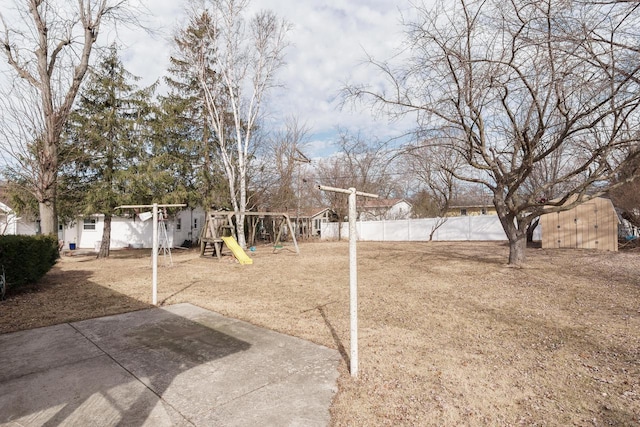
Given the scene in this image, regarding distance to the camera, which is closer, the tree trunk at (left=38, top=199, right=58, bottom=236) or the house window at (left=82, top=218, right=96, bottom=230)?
the tree trunk at (left=38, top=199, right=58, bottom=236)

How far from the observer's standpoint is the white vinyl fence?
21.2 meters

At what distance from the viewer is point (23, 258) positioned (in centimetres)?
700

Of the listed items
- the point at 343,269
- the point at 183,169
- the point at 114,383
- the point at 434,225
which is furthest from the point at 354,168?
the point at 114,383

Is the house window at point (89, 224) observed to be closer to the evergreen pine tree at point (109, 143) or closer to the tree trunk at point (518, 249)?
the evergreen pine tree at point (109, 143)

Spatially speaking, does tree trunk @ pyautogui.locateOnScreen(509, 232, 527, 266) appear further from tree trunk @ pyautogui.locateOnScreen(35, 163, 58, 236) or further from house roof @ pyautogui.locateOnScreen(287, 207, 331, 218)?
house roof @ pyautogui.locateOnScreen(287, 207, 331, 218)

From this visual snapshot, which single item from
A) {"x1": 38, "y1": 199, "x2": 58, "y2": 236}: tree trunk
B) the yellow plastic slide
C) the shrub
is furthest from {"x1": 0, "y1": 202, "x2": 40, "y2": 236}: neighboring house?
the shrub

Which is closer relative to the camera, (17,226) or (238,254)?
(238,254)

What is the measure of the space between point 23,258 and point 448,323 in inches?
327

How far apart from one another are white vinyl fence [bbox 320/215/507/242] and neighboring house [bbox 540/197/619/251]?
21.4 ft

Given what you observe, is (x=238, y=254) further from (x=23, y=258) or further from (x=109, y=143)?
(x=109, y=143)

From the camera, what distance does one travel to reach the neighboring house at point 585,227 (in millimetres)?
13102

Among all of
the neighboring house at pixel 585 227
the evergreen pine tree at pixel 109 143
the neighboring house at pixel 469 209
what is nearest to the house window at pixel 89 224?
the evergreen pine tree at pixel 109 143

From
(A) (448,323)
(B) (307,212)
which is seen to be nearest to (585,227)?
(A) (448,323)

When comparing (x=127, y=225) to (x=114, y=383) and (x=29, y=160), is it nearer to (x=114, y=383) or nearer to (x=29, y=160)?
(x=29, y=160)
